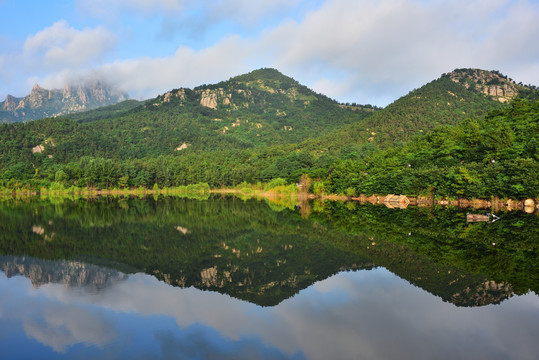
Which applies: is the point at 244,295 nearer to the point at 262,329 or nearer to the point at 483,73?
the point at 262,329

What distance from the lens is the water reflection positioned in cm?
757

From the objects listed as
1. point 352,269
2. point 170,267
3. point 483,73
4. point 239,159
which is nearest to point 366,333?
point 352,269

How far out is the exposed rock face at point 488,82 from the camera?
528 ft

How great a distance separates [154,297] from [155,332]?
2.92 metres

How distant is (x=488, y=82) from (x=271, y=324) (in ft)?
667

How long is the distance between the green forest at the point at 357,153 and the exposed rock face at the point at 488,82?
23.0 inches

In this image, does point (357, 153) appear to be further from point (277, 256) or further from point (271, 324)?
point (271, 324)

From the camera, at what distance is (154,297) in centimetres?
1120

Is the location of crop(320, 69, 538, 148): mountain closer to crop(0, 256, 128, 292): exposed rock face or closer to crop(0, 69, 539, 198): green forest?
crop(0, 69, 539, 198): green forest

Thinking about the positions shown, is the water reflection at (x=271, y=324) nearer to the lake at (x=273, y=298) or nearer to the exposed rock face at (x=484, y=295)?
the lake at (x=273, y=298)

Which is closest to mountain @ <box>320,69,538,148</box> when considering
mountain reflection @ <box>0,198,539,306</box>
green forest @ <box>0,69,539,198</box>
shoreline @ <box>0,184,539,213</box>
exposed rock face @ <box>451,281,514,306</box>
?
green forest @ <box>0,69,539,198</box>

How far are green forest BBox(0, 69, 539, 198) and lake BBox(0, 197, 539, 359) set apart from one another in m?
29.5

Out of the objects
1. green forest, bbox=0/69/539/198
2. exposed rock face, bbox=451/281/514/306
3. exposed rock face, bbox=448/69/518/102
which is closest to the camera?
exposed rock face, bbox=451/281/514/306

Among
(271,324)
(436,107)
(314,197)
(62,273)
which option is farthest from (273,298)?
(436,107)
